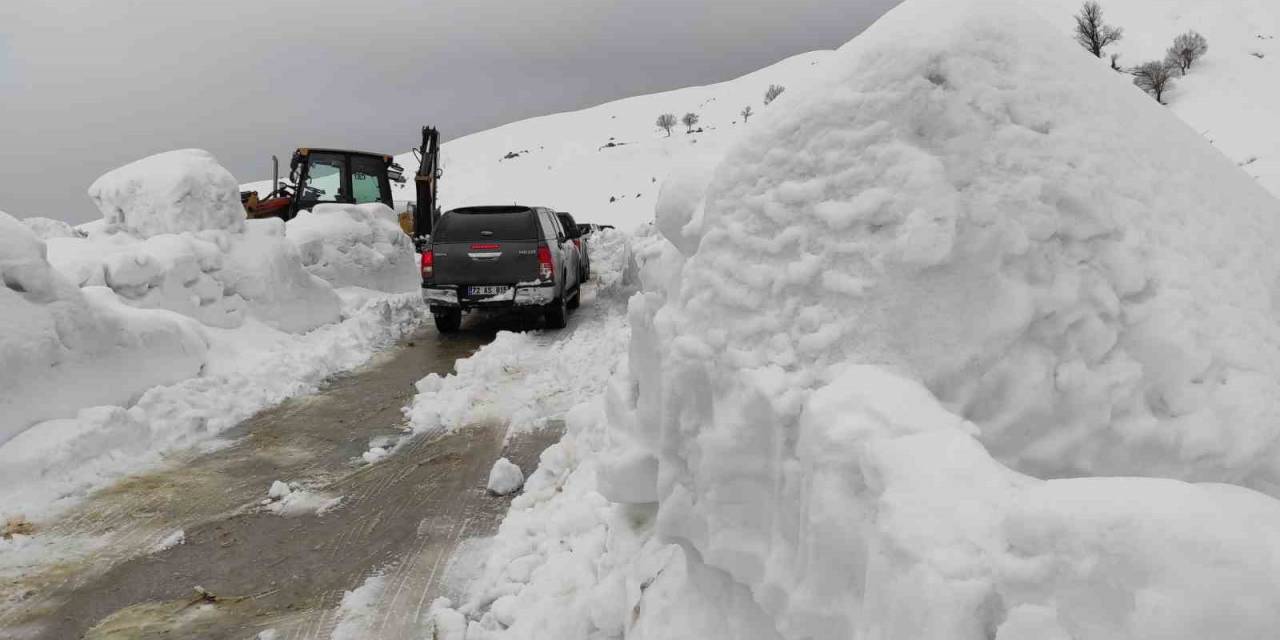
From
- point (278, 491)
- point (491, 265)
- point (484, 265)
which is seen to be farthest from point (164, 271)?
point (278, 491)

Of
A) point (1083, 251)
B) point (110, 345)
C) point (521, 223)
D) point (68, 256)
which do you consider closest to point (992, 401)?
point (1083, 251)

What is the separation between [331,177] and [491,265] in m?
7.45

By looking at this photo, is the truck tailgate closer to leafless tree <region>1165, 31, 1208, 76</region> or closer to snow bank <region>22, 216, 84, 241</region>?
snow bank <region>22, 216, 84, 241</region>

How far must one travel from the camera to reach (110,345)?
24.0ft

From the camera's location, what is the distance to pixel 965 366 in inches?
90.7

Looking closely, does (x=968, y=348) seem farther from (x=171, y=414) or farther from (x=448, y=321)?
(x=448, y=321)

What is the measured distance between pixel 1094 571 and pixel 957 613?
0.95 ft

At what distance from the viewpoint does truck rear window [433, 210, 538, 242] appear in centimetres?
1117

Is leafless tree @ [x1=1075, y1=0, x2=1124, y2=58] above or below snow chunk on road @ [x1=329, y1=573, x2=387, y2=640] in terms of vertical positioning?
above

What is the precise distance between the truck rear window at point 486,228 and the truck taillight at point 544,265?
266 millimetres

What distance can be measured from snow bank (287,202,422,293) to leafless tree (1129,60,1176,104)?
21.4 metres

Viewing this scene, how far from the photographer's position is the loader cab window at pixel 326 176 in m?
16.2

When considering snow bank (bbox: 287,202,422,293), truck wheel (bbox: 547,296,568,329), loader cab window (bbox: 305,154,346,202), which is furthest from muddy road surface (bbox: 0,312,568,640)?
loader cab window (bbox: 305,154,346,202)

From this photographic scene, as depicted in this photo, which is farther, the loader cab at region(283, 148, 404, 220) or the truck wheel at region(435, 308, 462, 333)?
the loader cab at region(283, 148, 404, 220)
